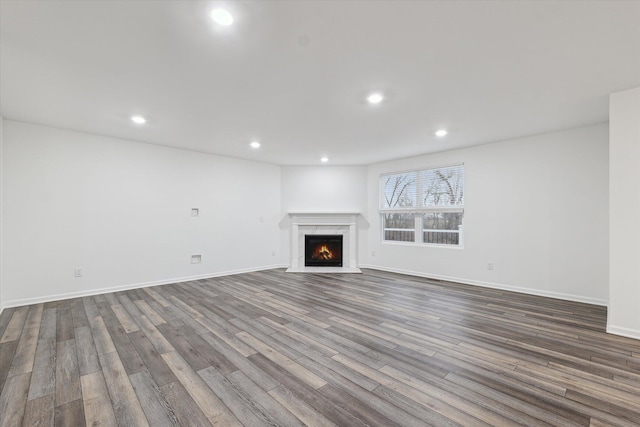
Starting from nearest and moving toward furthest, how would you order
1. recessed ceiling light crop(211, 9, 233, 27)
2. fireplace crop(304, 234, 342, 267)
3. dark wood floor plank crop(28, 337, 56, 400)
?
recessed ceiling light crop(211, 9, 233, 27) < dark wood floor plank crop(28, 337, 56, 400) < fireplace crop(304, 234, 342, 267)

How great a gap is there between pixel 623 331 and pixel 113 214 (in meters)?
6.77

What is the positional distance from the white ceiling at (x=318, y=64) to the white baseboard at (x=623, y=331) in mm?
2435

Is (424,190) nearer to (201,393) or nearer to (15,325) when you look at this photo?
(201,393)

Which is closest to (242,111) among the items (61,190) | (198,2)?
(198,2)

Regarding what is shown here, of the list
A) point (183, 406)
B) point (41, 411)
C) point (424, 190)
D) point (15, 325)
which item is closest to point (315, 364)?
point (183, 406)

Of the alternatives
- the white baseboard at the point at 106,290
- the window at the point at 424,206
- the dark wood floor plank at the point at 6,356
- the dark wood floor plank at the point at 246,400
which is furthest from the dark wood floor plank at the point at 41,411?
the window at the point at 424,206

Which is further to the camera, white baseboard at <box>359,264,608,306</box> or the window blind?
the window blind

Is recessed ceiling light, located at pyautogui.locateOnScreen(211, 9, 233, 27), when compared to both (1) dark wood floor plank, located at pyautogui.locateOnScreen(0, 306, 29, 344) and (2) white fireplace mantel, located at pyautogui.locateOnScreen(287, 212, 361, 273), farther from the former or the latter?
(2) white fireplace mantel, located at pyautogui.locateOnScreen(287, 212, 361, 273)

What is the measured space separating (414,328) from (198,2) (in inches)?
130

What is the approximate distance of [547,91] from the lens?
2.78m

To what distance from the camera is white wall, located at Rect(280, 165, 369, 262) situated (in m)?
6.57

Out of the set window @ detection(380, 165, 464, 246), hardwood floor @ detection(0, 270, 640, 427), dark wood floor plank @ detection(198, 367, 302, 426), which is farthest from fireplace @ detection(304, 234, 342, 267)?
dark wood floor plank @ detection(198, 367, 302, 426)

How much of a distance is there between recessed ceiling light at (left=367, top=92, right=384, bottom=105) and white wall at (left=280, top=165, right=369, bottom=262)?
352 centimetres

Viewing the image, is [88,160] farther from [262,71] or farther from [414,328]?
[414,328]
